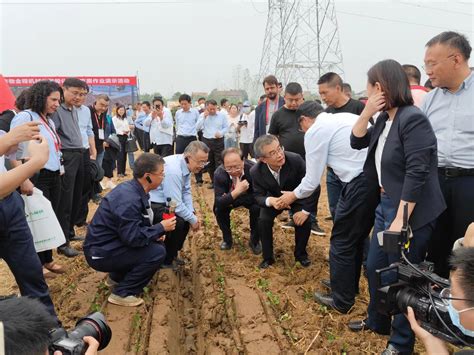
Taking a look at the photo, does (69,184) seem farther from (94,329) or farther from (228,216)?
(94,329)

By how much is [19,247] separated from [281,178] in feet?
8.70

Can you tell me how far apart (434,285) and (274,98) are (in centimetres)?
507

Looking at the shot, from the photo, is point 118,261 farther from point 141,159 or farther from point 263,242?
point 263,242

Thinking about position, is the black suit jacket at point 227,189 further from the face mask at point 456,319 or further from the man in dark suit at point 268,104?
the face mask at point 456,319

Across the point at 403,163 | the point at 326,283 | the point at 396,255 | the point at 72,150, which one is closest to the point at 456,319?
the point at 396,255

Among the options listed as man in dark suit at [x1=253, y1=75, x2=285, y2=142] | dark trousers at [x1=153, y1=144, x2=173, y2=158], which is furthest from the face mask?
dark trousers at [x1=153, y1=144, x2=173, y2=158]

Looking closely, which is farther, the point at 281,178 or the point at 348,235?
the point at 281,178

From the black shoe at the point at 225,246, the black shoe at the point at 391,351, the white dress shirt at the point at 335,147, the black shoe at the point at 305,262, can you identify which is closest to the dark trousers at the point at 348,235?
the white dress shirt at the point at 335,147

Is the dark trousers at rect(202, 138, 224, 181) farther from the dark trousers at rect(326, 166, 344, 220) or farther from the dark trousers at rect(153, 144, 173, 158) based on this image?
the dark trousers at rect(326, 166, 344, 220)

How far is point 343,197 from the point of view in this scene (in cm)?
335

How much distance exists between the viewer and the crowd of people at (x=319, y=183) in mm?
2527

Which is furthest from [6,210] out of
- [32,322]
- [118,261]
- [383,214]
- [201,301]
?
[383,214]

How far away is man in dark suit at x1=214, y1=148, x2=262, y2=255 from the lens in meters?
4.73

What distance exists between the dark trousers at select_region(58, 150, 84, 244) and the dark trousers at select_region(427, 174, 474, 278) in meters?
3.98
